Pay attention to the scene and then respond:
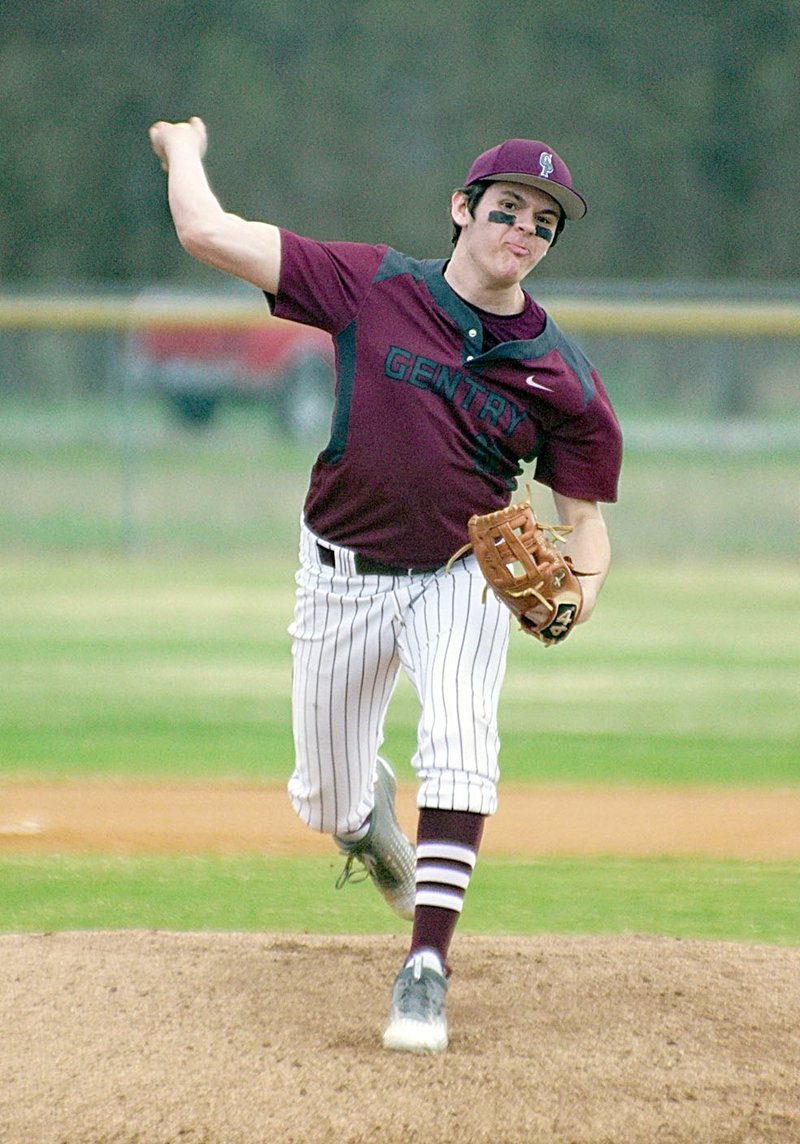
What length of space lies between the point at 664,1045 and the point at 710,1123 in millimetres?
342

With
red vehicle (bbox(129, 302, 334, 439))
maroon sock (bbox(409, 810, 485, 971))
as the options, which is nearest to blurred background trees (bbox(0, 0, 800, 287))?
red vehicle (bbox(129, 302, 334, 439))

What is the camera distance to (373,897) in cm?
454

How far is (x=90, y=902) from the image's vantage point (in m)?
4.23

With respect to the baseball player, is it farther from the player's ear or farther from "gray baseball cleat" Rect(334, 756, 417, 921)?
"gray baseball cleat" Rect(334, 756, 417, 921)

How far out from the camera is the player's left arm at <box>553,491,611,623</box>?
3.50 m

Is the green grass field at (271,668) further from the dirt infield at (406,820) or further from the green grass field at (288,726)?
the dirt infield at (406,820)

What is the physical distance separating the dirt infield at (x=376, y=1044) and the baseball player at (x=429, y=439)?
253 mm

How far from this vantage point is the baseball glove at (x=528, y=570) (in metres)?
3.22

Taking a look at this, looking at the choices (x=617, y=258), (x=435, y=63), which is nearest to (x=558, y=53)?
(x=435, y=63)

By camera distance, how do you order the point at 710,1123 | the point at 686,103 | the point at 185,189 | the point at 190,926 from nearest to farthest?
the point at 710,1123
the point at 185,189
the point at 190,926
the point at 686,103

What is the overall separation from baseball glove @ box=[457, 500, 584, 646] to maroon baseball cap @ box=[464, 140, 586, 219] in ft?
2.03

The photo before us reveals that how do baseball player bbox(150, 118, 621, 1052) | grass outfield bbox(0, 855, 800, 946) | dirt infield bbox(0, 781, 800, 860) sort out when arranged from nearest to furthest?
1. baseball player bbox(150, 118, 621, 1052)
2. grass outfield bbox(0, 855, 800, 946)
3. dirt infield bbox(0, 781, 800, 860)

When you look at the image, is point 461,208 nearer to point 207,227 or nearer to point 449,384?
point 449,384

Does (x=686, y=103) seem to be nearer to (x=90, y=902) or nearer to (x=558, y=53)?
(x=558, y=53)
